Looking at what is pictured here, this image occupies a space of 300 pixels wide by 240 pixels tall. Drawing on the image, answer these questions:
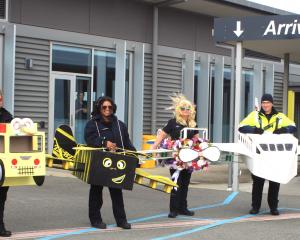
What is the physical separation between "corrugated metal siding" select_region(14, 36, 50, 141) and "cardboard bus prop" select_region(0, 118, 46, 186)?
25.9 feet

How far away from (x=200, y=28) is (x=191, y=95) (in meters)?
2.19

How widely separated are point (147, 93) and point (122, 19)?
235 cm

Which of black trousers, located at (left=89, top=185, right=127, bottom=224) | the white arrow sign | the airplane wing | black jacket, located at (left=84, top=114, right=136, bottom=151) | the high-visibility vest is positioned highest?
the white arrow sign

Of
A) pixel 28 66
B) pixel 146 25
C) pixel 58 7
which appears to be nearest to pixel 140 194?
pixel 28 66

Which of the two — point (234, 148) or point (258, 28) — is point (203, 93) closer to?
point (258, 28)

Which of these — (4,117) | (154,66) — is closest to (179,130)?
(4,117)

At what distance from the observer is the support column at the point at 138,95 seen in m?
17.3

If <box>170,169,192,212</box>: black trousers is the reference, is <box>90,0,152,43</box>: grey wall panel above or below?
above

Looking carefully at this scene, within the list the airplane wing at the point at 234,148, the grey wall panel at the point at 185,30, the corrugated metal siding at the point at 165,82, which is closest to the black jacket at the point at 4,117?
the airplane wing at the point at 234,148

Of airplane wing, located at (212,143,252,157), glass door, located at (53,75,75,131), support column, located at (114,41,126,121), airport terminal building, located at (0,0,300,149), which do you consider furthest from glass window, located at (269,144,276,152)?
support column, located at (114,41,126,121)

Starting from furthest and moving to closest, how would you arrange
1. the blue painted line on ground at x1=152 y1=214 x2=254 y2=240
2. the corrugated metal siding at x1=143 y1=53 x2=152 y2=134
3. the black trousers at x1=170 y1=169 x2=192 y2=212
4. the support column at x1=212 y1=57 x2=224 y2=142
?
the support column at x1=212 y1=57 x2=224 y2=142, the corrugated metal siding at x1=143 y1=53 x2=152 y2=134, the black trousers at x1=170 y1=169 x2=192 y2=212, the blue painted line on ground at x1=152 y1=214 x2=254 y2=240

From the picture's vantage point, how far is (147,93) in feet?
58.0

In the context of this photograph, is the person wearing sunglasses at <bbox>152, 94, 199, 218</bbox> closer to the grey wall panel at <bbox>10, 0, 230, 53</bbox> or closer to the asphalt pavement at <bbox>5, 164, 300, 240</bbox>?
the asphalt pavement at <bbox>5, 164, 300, 240</bbox>

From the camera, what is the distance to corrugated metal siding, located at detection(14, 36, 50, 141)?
47.5ft
